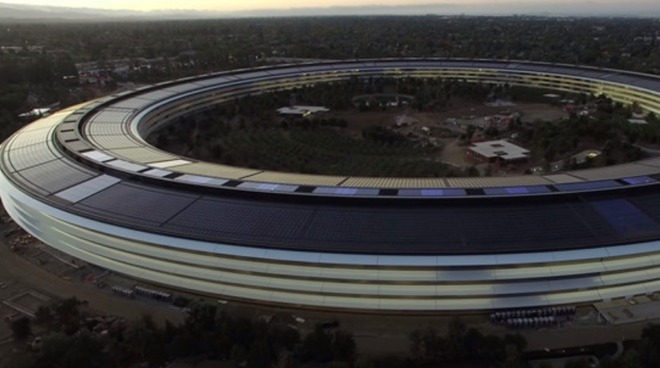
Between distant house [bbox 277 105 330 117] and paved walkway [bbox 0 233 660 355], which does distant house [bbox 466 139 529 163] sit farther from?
paved walkway [bbox 0 233 660 355]

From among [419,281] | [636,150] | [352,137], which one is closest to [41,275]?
[419,281]

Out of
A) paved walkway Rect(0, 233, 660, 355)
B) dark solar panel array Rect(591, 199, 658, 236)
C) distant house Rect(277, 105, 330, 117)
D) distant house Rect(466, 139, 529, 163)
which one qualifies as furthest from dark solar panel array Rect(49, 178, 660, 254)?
distant house Rect(277, 105, 330, 117)

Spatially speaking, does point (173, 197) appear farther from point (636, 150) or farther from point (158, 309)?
point (636, 150)

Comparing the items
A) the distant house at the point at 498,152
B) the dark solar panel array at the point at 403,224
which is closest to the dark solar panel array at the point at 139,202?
the dark solar panel array at the point at 403,224

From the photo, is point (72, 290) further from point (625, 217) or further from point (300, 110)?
point (300, 110)

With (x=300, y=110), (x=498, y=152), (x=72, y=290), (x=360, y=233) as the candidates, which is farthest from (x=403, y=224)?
(x=300, y=110)

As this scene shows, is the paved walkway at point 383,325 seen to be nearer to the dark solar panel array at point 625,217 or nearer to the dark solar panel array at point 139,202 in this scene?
the dark solar panel array at point 625,217

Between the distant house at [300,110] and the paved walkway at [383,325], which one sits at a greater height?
the paved walkway at [383,325]
